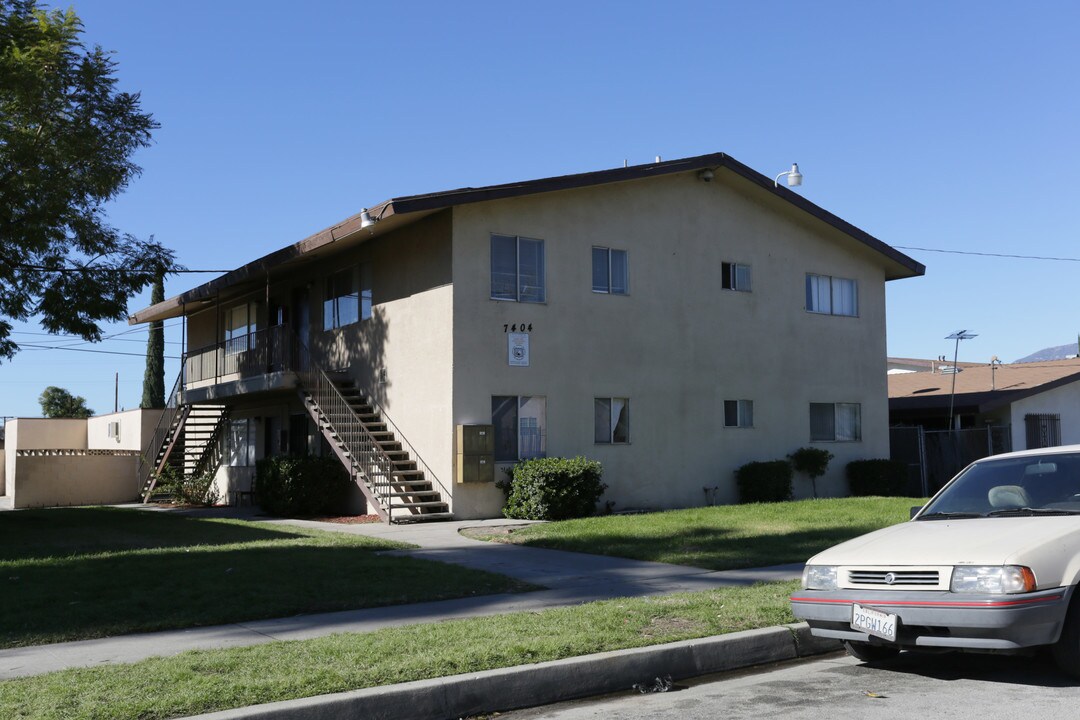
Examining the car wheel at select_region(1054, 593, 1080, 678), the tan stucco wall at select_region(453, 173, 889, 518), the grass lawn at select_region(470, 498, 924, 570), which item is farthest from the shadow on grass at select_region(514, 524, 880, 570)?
the car wheel at select_region(1054, 593, 1080, 678)

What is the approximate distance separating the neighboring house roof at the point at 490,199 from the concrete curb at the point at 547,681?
476 inches

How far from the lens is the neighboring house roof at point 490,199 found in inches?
734

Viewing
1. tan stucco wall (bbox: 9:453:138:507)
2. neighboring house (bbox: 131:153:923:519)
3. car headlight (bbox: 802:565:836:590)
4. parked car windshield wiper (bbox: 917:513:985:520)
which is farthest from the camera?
tan stucco wall (bbox: 9:453:138:507)

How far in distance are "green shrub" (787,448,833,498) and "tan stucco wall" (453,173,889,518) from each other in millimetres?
361

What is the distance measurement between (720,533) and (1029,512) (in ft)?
27.5

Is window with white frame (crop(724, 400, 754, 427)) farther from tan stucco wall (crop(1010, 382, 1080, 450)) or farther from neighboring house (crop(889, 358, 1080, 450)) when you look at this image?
tan stucco wall (crop(1010, 382, 1080, 450))

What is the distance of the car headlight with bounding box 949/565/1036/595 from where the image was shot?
6270 millimetres

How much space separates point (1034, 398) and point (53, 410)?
51.2 metres

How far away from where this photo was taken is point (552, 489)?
18.5 metres

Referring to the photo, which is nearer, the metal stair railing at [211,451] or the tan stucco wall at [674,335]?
the tan stucco wall at [674,335]

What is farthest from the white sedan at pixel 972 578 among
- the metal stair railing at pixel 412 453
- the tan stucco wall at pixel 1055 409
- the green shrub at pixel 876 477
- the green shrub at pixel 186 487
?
the tan stucco wall at pixel 1055 409

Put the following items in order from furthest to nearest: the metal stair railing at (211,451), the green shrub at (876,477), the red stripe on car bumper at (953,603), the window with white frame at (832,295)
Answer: the metal stair railing at (211,451) < the window with white frame at (832,295) < the green shrub at (876,477) < the red stripe on car bumper at (953,603)

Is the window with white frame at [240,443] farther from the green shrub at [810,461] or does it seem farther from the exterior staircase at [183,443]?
the green shrub at [810,461]

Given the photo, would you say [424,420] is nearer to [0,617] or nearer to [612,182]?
[612,182]
